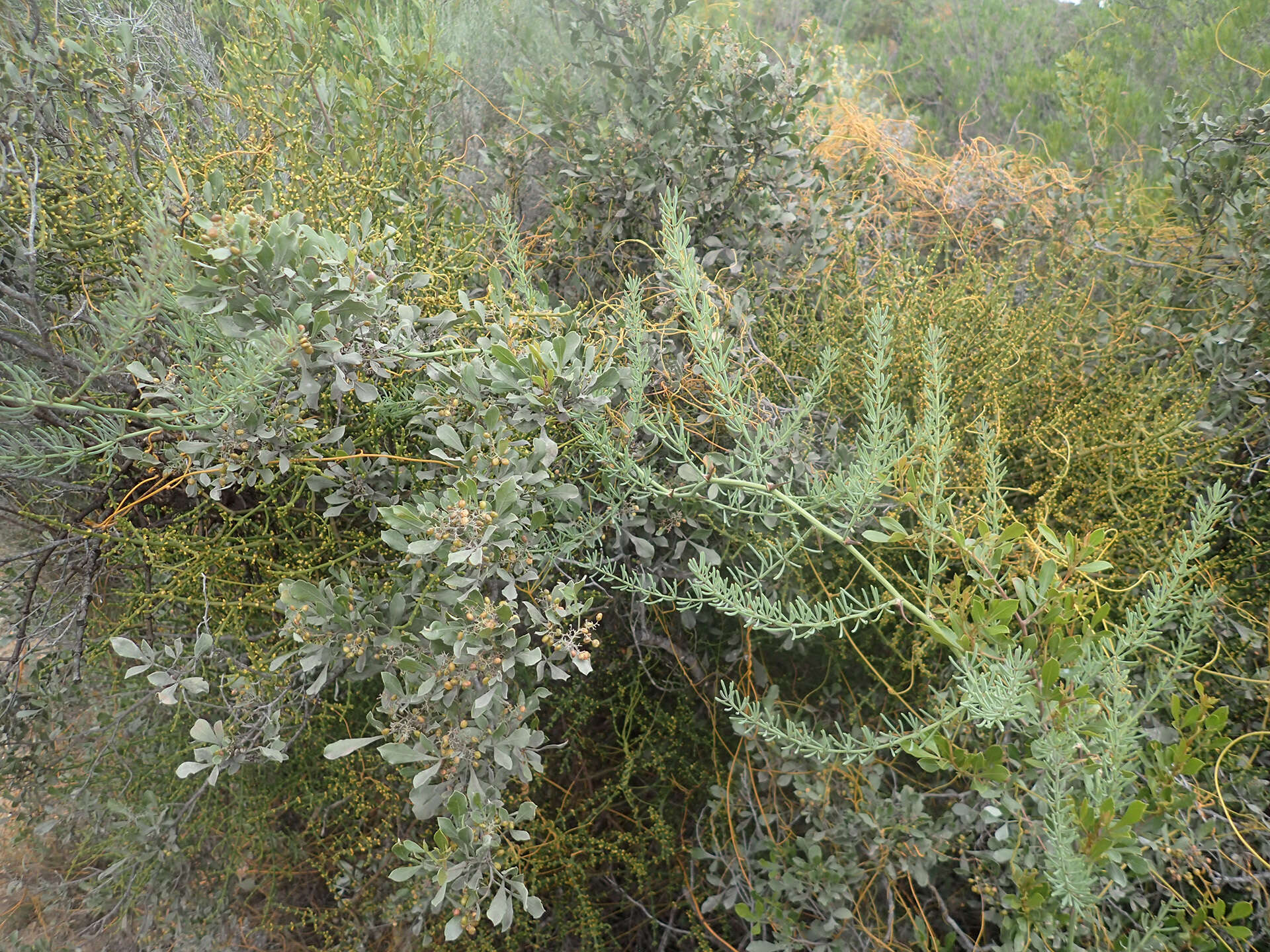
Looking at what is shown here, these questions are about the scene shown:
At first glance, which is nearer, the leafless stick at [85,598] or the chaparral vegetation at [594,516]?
the chaparral vegetation at [594,516]

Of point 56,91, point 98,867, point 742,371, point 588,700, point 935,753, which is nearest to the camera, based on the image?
point 935,753

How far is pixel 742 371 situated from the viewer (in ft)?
5.87

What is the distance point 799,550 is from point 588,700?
0.70 meters

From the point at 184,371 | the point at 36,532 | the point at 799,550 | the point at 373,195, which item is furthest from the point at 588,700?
the point at 36,532

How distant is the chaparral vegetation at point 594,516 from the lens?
132 centimetres

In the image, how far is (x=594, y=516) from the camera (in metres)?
1.62

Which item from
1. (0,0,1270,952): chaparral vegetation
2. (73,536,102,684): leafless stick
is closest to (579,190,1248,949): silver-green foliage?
(0,0,1270,952): chaparral vegetation

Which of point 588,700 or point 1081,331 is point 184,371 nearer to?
point 588,700

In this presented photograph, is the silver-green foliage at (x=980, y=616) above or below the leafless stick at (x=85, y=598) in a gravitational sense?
above

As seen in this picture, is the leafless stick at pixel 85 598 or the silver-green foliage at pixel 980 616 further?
the leafless stick at pixel 85 598

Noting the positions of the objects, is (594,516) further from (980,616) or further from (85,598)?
(85,598)

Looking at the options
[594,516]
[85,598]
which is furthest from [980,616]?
[85,598]

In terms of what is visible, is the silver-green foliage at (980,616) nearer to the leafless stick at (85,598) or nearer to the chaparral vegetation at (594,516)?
the chaparral vegetation at (594,516)

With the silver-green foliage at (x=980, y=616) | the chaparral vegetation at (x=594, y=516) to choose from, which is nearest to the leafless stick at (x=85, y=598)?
the chaparral vegetation at (x=594, y=516)
